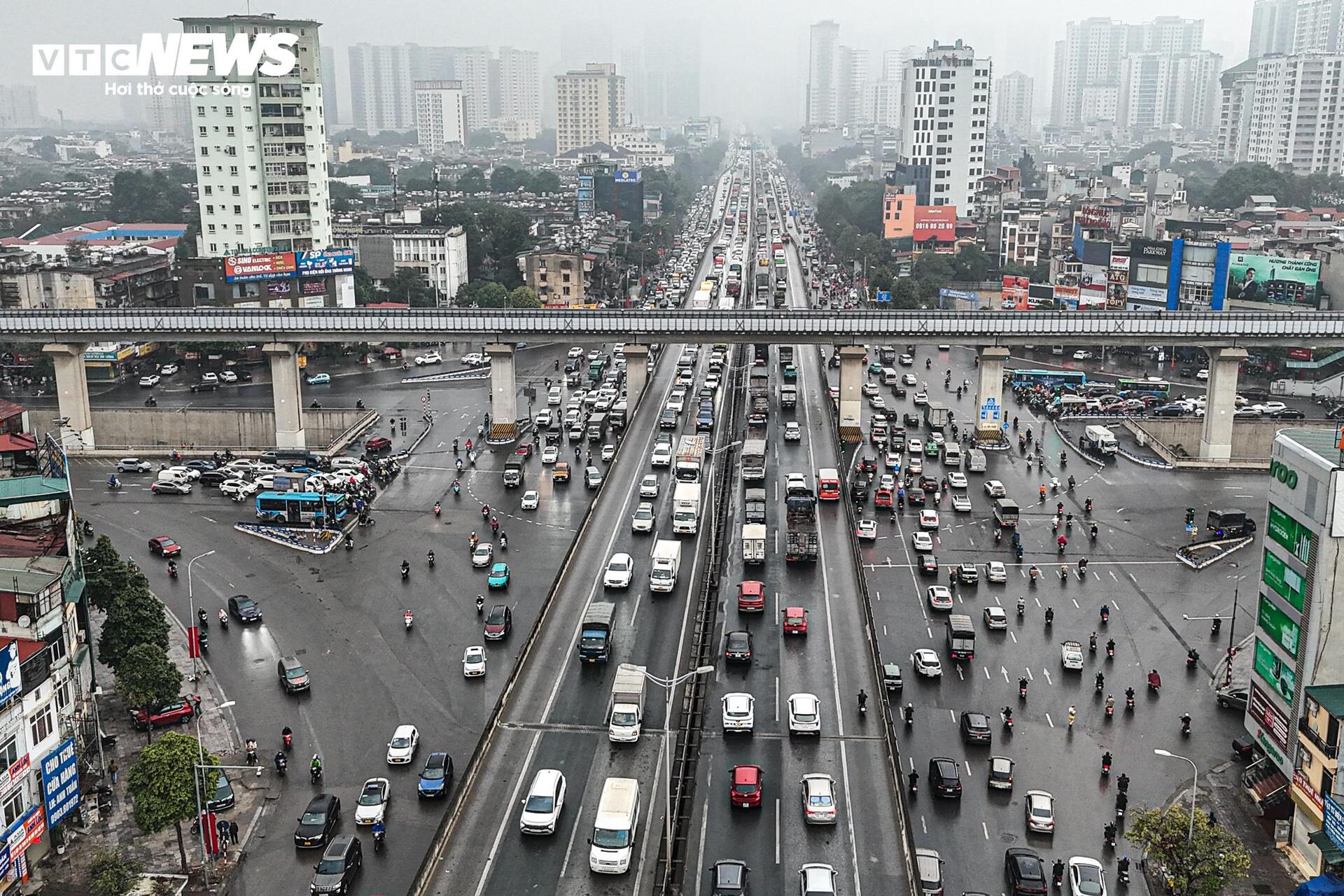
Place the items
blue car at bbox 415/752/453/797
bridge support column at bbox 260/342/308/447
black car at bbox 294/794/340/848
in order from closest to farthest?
black car at bbox 294/794/340/848 < blue car at bbox 415/752/453/797 < bridge support column at bbox 260/342/308/447

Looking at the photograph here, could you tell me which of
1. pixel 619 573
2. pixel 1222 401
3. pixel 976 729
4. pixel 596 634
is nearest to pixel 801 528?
pixel 619 573

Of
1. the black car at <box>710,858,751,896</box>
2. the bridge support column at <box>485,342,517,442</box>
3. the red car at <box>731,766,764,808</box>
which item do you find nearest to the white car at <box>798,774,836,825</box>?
the red car at <box>731,766,764,808</box>

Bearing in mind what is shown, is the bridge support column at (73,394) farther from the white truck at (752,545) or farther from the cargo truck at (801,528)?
the white truck at (752,545)

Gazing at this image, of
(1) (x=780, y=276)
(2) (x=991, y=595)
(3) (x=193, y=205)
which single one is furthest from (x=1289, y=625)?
(3) (x=193, y=205)

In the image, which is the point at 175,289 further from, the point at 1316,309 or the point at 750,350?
the point at 1316,309

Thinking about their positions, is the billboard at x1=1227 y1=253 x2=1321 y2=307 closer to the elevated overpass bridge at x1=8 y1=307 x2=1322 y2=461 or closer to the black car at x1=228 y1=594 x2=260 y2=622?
the elevated overpass bridge at x1=8 y1=307 x2=1322 y2=461
